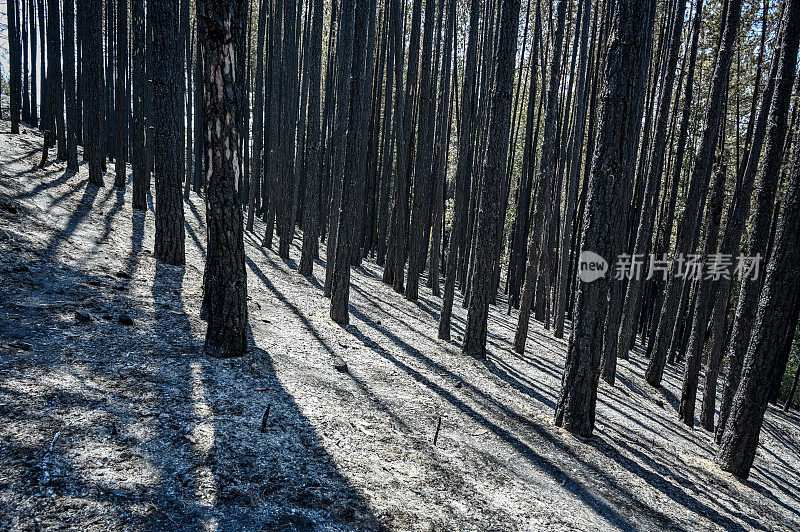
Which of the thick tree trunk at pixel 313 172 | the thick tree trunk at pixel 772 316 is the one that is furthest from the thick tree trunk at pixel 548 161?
the thick tree trunk at pixel 313 172

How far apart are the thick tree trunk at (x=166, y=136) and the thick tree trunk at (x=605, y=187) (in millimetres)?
6049

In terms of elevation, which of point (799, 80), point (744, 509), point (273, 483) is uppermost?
point (799, 80)

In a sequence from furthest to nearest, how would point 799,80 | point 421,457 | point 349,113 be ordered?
point 799,80, point 349,113, point 421,457

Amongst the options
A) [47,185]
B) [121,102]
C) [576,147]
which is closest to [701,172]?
[576,147]

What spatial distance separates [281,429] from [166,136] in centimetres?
530

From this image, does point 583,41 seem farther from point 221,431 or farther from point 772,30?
point 221,431

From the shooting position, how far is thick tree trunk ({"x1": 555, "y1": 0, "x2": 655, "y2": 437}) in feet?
14.2

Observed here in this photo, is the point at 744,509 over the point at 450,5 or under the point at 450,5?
under

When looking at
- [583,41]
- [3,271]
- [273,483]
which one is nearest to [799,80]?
[583,41]

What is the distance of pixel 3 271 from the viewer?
16.4 feet

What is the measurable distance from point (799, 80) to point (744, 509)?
32.2ft

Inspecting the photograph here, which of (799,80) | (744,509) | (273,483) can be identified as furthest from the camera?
(799,80)

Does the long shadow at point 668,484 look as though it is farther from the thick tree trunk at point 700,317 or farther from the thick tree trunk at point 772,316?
the thick tree trunk at point 700,317

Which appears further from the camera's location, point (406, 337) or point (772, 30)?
point (772, 30)
